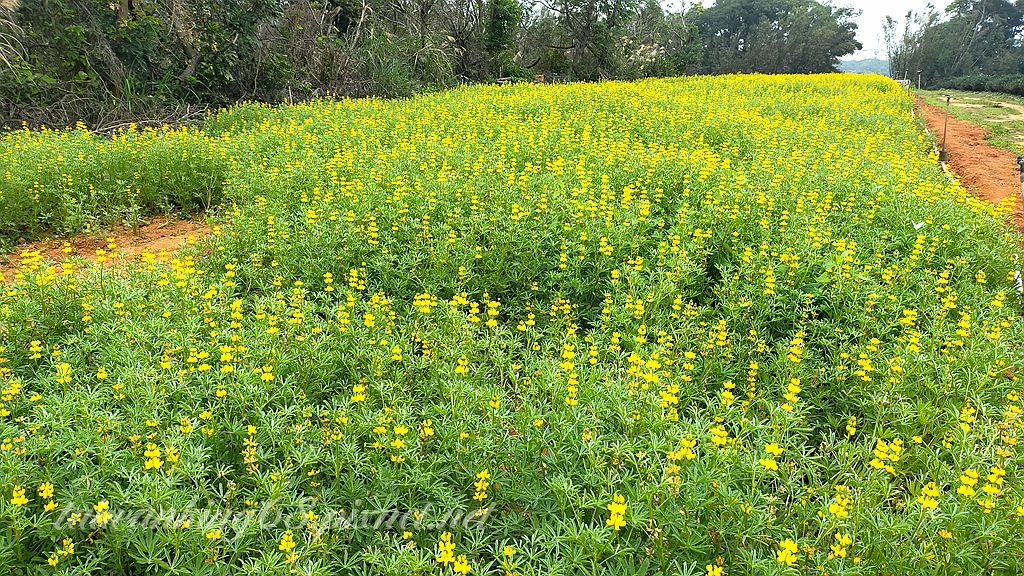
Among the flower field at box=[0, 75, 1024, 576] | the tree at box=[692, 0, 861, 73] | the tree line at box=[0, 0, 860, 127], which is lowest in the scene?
the flower field at box=[0, 75, 1024, 576]

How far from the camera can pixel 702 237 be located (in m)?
4.56

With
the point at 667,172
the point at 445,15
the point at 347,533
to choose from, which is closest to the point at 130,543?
the point at 347,533

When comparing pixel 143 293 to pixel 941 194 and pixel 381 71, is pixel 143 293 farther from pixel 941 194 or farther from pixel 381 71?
pixel 381 71

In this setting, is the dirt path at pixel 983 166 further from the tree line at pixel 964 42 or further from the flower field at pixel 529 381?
the tree line at pixel 964 42

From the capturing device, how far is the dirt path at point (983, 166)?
829 cm

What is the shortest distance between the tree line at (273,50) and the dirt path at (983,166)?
12768 millimetres

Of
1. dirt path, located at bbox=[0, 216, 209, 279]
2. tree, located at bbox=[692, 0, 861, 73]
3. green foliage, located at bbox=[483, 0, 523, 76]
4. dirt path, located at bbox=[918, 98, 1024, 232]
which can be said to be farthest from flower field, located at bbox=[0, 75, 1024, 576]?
tree, located at bbox=[692, 0, 861, 73]

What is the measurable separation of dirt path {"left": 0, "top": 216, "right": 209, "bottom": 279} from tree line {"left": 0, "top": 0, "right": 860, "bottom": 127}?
575 centimetres

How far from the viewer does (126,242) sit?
20.9ft

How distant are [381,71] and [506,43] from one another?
25.3ft

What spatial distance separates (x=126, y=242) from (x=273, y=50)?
34.6 feet

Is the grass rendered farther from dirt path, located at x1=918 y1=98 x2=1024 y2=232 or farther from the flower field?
the flower field

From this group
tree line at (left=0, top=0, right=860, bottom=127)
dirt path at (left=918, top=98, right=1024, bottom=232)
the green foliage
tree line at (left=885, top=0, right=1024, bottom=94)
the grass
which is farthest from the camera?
tree line at (left=885, top=0, right=1024, bottom=94)

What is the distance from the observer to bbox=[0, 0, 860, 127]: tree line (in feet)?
36.7
